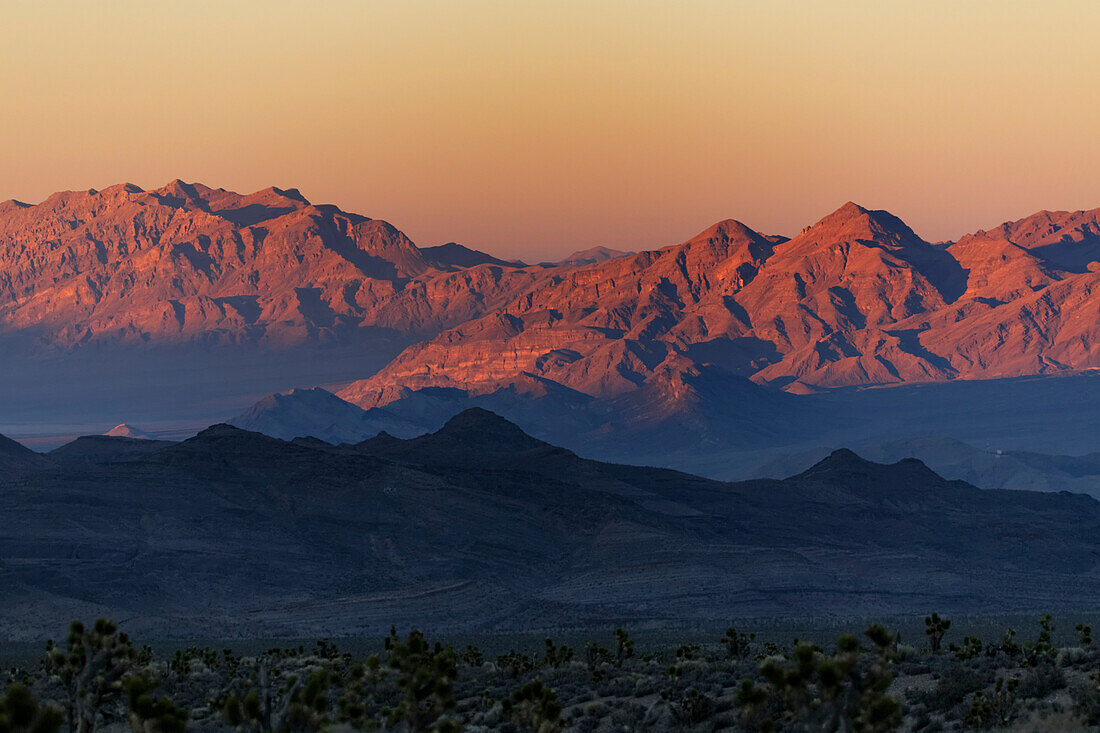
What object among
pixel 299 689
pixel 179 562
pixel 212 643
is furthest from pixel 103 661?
pixel 179 562

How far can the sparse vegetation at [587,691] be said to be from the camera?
2480 centimetres

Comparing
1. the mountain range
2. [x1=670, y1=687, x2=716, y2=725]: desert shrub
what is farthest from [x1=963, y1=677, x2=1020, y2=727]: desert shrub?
the mountain range

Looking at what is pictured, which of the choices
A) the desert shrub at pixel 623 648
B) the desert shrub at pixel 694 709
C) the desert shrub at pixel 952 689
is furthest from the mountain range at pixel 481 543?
the desert shrub at pixel 952 689

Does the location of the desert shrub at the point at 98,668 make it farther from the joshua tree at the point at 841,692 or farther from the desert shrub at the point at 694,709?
the desert shrub at the point at 694,709

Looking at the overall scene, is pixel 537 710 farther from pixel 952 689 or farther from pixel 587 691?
pixel 587 691

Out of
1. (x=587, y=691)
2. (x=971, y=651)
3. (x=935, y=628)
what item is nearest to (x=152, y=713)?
(x=587, y=691)

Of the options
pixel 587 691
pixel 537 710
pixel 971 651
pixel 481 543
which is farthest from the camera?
pixel 481 543

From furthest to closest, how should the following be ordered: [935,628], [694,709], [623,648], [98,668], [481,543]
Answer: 1. [481,543]
2. [623,648]
3. [935,628]
4. [694,709]
5. [98,668]

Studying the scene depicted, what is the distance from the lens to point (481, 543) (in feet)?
424

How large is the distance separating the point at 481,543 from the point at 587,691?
287 feet

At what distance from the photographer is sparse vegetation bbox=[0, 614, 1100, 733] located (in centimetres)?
2480

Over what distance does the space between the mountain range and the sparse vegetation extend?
44.9 m

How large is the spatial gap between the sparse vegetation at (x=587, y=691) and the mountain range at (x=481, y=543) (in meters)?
44.9

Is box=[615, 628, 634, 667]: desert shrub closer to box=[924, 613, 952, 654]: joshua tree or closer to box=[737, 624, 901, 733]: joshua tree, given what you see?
box=[924, 613, 952, 654]: joshua tree
